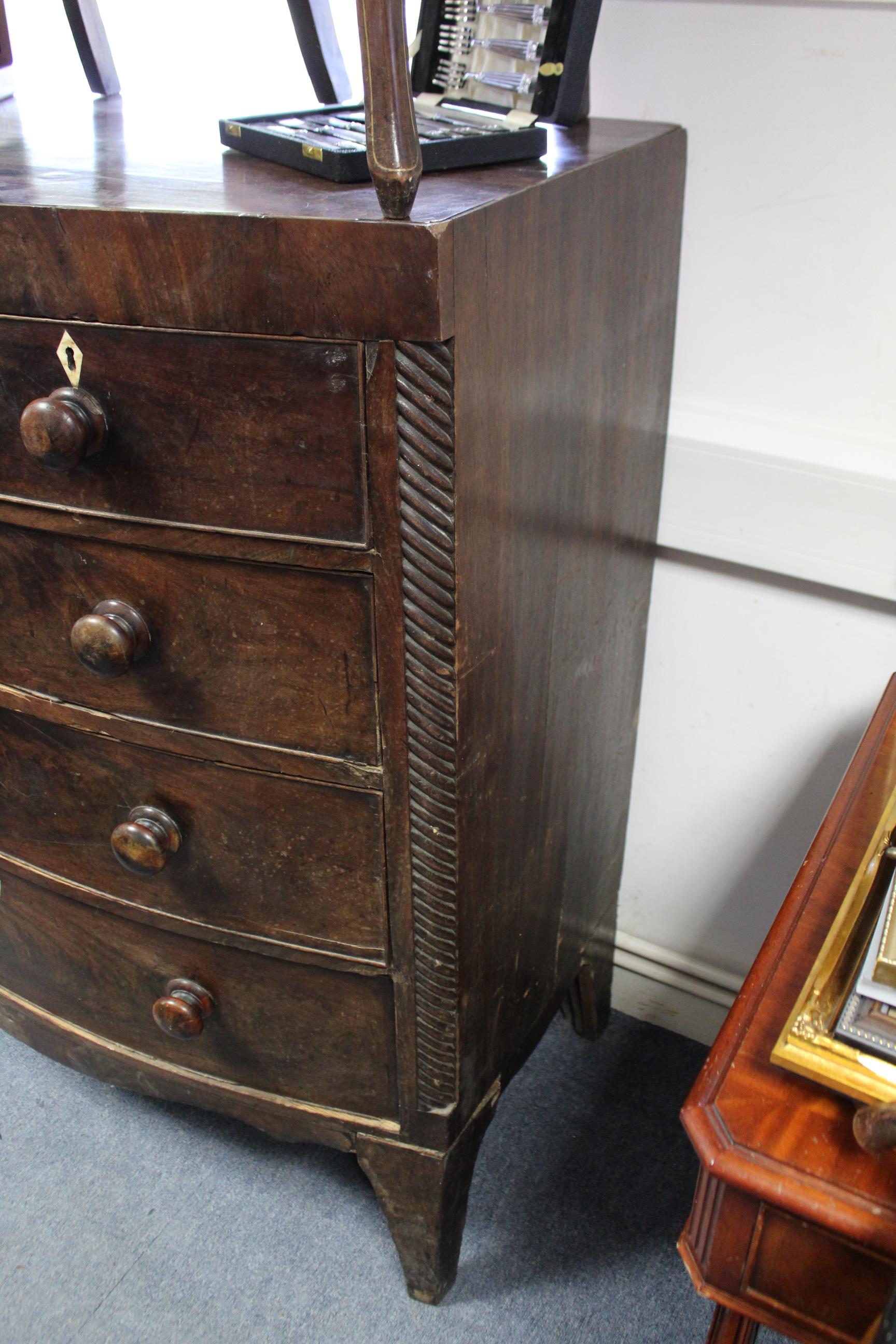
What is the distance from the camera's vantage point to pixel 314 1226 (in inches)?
46.7

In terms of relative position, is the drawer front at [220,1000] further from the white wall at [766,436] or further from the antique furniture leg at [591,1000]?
the white wall at [766,436]

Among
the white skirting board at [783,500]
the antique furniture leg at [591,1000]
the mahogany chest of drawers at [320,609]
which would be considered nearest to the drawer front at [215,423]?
the mahogany chest of drawers at [320,609]

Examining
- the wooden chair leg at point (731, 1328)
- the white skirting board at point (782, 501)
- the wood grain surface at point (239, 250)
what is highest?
the wood grain surface at point (239, 250)

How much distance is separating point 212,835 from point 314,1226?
532 millimetres

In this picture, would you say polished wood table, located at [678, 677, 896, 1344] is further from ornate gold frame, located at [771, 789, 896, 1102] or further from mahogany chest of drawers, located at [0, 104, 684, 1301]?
mahogany chest of drawers, located at [0, 104, 684, 1301]

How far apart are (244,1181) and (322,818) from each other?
0.59 m

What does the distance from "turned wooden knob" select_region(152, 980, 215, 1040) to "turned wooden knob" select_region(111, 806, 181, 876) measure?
14cm

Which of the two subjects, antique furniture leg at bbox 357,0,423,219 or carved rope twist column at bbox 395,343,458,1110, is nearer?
antique furniture leg at bbox 357,0,423,219

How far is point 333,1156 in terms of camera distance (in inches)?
49.7

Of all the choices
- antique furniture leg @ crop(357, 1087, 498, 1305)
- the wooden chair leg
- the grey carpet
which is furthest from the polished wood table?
the grey carpet

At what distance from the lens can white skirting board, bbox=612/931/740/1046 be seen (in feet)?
4.48

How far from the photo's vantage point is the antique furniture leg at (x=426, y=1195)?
1018 mm

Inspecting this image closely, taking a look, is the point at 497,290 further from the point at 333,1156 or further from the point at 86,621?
the point at 333,1156

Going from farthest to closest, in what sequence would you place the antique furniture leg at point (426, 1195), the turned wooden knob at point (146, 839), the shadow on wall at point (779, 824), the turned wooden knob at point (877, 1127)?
the shadow on wall at point (779, 824), the antique furniture leg at point (426, 1195), the turned wooden knob at point (146, 839), the turned wooden knob at point (877, 1127)
